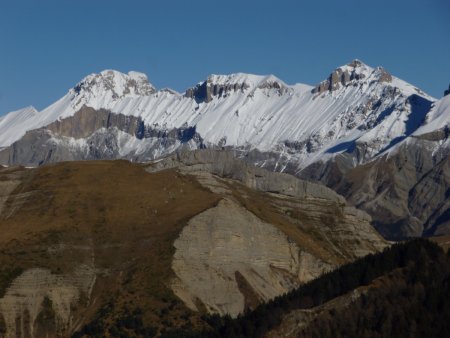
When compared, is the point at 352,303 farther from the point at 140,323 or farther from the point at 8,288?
the point at 8,288

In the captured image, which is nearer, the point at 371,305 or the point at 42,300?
the point at 371,305

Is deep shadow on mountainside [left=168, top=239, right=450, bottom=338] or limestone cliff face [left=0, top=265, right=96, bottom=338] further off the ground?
limestone cliff face [left=0, top=265, right=96, bottom=338]

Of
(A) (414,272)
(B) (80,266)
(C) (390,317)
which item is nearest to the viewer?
(C) (390,317)

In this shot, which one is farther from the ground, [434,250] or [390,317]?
[434,250]

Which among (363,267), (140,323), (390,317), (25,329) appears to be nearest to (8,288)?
(25,329)

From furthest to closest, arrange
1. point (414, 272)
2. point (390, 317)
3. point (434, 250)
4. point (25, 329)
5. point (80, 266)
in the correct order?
point (80, 266) < point (25, 329) < point (434, 250) < point (414, 272) < point (390, 317)

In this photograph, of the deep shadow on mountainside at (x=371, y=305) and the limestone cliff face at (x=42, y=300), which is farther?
the limestone cliff face at (x=42, y=300)

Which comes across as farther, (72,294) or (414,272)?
(72,294)

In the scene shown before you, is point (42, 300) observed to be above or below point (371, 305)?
above

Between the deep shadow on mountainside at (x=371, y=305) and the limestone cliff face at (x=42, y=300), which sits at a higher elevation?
the limestone cliff face at (x=42, y=300)

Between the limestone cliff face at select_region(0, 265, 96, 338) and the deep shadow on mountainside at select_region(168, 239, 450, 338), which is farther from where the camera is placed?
the limestone cliff face at select_region(0, 265, 96, 338)
